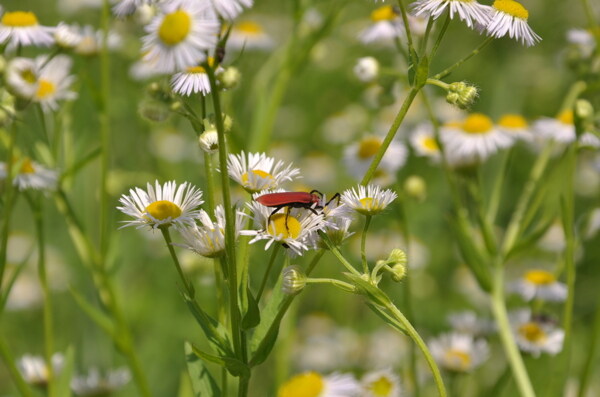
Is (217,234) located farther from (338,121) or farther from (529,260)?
(338,121)

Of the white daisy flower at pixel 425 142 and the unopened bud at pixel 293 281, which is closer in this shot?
the unopened bud at pixel 293 281

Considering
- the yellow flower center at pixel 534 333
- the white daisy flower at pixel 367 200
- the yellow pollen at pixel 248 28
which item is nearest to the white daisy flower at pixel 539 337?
the yellow flower center at pixel 534 333

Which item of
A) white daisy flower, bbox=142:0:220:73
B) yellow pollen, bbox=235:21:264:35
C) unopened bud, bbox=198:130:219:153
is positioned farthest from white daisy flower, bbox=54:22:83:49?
yellow pollen, bbox=235:21:264:35

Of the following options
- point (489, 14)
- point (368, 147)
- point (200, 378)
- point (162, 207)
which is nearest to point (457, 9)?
point (489, 14)

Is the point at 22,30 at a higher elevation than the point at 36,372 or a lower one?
higher

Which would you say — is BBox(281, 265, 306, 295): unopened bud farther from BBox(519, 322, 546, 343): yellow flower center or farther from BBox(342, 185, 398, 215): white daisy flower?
BBox(519, 322, 546, 343): yellow flower center

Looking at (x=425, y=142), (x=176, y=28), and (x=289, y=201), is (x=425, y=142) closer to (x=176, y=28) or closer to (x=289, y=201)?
(x=289, y=201)

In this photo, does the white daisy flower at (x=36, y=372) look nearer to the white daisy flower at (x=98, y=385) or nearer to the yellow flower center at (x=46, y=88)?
the white daisy flower at (x=98, y=385)
